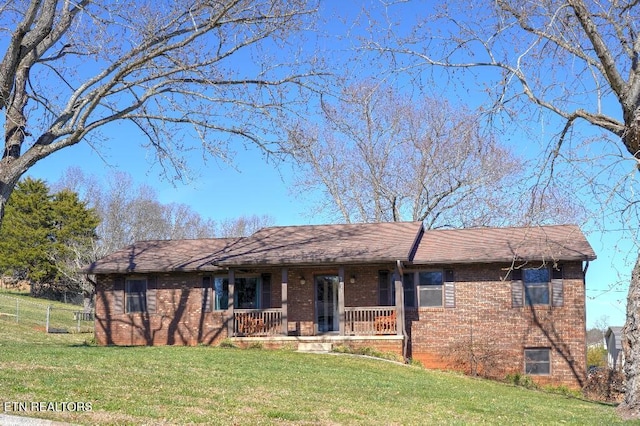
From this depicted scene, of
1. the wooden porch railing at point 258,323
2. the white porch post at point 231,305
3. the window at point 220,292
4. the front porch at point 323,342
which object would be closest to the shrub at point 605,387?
the front porch at point 323,342

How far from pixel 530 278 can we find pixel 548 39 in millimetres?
11729

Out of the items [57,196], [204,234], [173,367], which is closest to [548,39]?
[173,367]

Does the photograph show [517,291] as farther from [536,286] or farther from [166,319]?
[166,319]

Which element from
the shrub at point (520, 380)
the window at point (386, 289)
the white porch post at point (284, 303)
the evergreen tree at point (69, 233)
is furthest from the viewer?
the evergreen tree at point (69, 233)

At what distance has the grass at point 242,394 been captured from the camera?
8680mm

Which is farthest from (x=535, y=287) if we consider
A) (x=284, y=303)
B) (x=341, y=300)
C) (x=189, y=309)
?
(x=189, y=309)

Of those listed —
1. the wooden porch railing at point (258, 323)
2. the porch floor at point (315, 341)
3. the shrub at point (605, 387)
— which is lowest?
the shrub at point (605, 387)

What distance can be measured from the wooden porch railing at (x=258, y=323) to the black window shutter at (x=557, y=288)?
843 cm

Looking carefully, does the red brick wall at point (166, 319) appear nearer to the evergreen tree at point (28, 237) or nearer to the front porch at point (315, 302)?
the front porch at point (315, 302)

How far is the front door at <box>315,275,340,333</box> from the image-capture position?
78.6 feet

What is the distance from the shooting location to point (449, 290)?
2270cm

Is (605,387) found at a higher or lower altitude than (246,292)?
lower

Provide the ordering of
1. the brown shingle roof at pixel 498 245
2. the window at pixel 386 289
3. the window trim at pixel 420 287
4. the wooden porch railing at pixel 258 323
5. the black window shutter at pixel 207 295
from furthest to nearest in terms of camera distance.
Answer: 1. the black window shutter at pixel 207 295
2. the window at pixel 386 289
3. the wooden porch railing at pixel 258 323
4. the window trim at pixel 420 287
5. the brown shingle roof at pixel 498 245

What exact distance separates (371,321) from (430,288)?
7.11 ft
